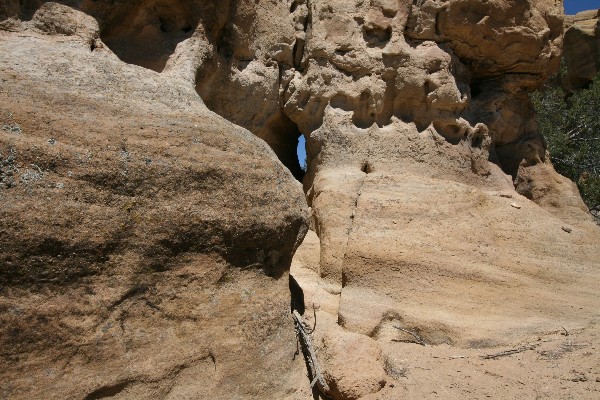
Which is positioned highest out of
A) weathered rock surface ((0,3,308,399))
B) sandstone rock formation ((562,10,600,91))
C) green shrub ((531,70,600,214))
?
weathered rock surface ((0,3,308,399))

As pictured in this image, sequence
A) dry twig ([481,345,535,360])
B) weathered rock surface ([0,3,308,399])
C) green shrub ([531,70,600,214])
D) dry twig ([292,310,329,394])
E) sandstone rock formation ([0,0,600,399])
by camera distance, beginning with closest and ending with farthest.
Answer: weathered rock surface ([0,3,308,399]), sandstone rock formation ([0,0,600,399]), dry twig ([292,310,329,394]), dry twig ([481,345,535,360]), green shrub ([531,70,600,214])

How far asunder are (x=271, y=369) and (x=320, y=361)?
33cm

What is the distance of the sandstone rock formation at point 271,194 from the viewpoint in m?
2.40

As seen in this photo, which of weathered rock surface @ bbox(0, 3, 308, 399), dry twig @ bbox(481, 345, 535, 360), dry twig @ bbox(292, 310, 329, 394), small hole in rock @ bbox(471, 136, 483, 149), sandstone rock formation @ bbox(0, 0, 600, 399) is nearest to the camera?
weathered rock surface @ bbox(0, 3, 308, 399)

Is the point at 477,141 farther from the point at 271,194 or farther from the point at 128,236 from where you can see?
the point at 128,236

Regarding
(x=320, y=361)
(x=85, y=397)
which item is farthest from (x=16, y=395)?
(x=320, y=361)

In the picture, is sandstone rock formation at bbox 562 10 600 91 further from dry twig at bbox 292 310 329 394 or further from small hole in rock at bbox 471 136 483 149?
dry twig at bbox 292 310 329 394

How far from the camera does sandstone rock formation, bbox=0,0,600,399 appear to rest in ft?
7.89

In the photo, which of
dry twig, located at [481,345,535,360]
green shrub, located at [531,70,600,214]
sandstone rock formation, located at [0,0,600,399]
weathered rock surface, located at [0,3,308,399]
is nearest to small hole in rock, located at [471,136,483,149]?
sandstone rock formation, located at [0,0,600,399]

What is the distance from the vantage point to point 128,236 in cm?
253

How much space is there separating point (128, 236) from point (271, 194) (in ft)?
2.83

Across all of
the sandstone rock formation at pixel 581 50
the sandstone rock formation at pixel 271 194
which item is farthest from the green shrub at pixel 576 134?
the sandstone rock formation at pixel 271 194

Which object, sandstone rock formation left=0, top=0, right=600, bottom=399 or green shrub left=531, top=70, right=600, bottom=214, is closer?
sandstone rock formation left=0, top=0, right=600, bottom=399

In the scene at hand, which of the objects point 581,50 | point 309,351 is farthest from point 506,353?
point 581,50
